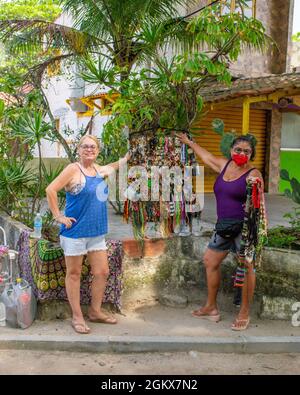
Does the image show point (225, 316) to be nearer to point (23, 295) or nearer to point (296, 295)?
point (296, 295)

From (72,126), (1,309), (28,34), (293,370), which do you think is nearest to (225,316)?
(293,370)

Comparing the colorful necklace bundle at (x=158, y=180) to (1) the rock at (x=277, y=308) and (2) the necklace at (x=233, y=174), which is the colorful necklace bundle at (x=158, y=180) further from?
(1) the rock at (x=277, y=308)

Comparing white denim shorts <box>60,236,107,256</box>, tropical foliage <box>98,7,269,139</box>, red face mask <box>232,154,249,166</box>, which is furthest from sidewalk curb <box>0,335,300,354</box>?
tropical foliage <box>98,7,269,139</box>

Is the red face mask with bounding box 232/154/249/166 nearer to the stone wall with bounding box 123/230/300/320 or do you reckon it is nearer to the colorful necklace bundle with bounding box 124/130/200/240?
the colorful necklace bundle with bounding box 124/130/200/240

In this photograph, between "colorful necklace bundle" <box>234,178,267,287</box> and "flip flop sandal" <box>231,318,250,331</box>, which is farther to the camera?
"flip flop sandal" <box>231,318,250,331</box>

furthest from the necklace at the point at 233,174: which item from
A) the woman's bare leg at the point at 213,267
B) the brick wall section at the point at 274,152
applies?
the brick wall section at the point at 274,152

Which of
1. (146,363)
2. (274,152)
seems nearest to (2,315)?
(146,363)

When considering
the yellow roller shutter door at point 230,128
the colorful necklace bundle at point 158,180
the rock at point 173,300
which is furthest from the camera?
the yellow roller shutter door at point 230,128

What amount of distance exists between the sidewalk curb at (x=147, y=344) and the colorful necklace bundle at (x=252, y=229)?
58 centimetres

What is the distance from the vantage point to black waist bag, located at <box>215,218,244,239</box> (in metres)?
Answer: 4.71

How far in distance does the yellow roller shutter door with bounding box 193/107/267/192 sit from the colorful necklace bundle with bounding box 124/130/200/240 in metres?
7.48

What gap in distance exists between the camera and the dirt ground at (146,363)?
161 inches

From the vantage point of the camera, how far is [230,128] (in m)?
13.7

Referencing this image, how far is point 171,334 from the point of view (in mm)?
4773
